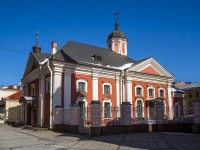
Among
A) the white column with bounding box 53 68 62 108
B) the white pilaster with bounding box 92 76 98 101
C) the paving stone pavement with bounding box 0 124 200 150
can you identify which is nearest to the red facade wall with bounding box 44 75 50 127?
the white column with bounding box 53 68 62 108

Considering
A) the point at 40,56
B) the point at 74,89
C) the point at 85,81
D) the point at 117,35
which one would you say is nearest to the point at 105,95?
the point at 85,81

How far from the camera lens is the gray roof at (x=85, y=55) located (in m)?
21.6

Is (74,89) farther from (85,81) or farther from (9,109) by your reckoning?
(9,109)

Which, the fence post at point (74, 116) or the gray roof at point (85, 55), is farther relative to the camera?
the gray roof at point (85, 55)

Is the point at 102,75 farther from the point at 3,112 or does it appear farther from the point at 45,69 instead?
the point at 3,112

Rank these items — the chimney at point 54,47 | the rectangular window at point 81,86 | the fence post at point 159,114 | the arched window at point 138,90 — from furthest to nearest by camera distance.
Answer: the arched window at point 138,90 → the rectangular window at point 81,86 → the chimney at point 54,47 → the fence post at point 159,114

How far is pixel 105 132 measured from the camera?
49.9 feet

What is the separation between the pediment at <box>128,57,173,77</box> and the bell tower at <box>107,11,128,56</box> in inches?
206

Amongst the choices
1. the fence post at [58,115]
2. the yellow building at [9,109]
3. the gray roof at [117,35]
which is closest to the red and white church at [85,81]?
the fence post at [58,115]

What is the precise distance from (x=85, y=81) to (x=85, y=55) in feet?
11.0

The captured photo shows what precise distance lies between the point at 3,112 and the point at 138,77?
22.2 meters

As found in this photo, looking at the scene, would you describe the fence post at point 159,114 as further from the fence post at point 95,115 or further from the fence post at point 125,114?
the fence post at point 95,115

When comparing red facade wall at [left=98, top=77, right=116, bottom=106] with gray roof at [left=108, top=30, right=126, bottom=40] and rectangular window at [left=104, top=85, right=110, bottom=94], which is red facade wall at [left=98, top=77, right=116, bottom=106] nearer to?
rectangular window at [left=104, top=85, right=110, bottom=94]

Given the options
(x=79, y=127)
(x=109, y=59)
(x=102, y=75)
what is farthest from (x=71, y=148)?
(x=109, y=59)
